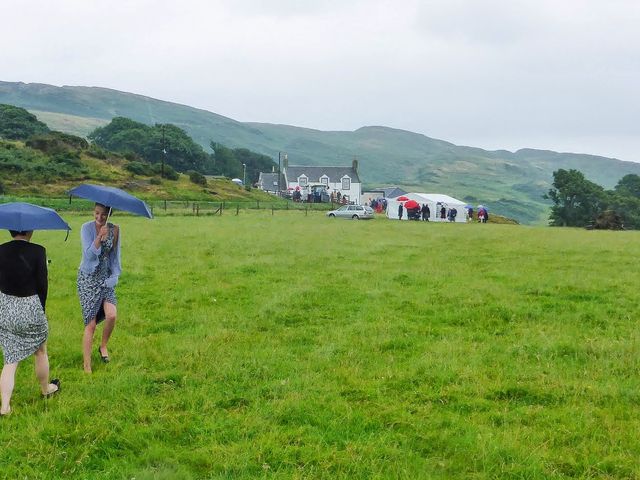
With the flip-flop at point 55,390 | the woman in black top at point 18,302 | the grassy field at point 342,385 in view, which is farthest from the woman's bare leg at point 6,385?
the flip-flop at point 55,390

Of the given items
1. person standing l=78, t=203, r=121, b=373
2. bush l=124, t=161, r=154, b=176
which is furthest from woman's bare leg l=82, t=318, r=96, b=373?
bush l=124, t=161, r=154, b=176

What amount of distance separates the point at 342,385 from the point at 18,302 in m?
3.68

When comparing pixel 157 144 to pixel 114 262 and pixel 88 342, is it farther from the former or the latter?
pixel 88 342

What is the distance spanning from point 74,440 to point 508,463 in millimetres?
3974

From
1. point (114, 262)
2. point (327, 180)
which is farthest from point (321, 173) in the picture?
point (114, 262)

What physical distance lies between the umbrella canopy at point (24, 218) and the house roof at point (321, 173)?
114 metres

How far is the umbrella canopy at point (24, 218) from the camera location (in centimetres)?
557

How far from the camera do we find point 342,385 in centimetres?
666

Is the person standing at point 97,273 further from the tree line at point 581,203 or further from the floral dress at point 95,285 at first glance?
the tree line at point 581,203

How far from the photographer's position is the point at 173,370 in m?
7.20

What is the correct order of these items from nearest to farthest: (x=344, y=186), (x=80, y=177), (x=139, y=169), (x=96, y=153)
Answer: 1. (x=80, y=177)
2. (x=139, y=169)
3. (x=96, y=153)
4. (x=344, y=186)

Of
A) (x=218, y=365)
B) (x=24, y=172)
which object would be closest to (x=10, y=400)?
A: (x=218, y=365)

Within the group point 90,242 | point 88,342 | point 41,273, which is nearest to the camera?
point 41,273

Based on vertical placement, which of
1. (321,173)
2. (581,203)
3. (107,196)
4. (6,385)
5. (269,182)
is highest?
(321,173)
